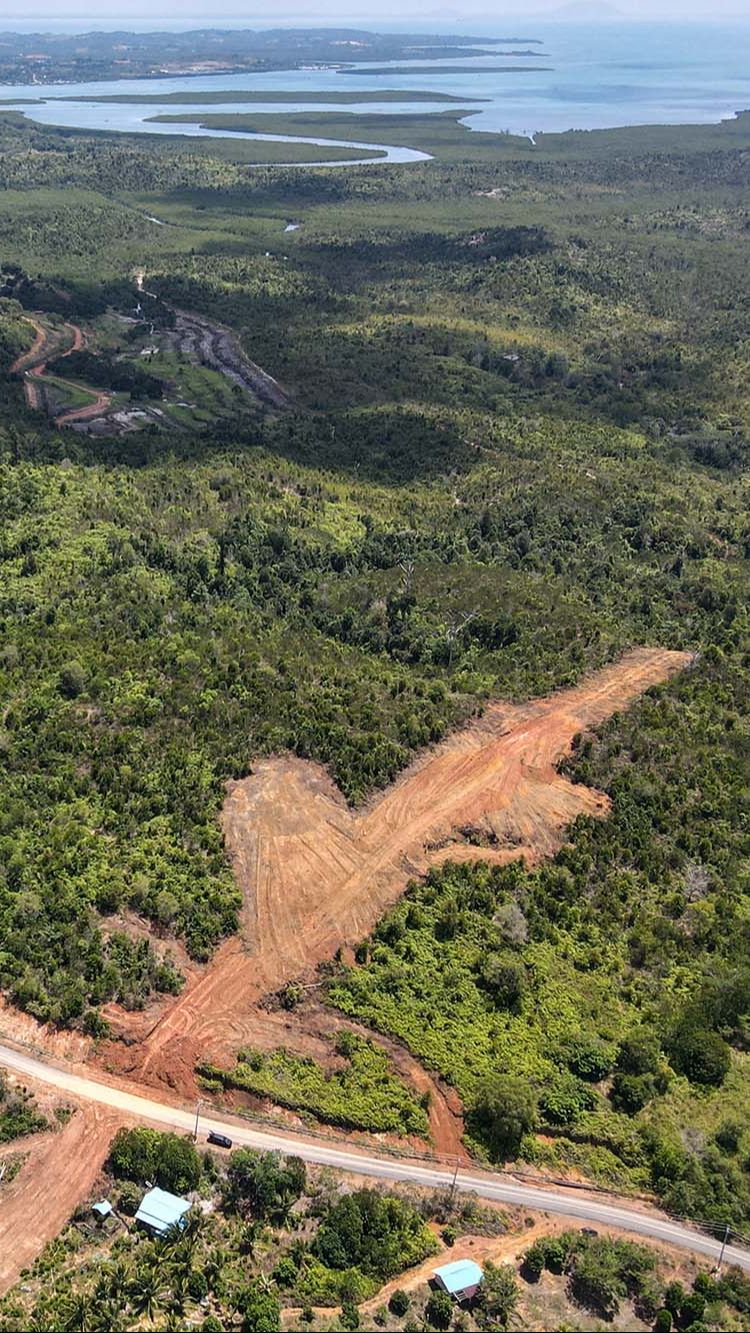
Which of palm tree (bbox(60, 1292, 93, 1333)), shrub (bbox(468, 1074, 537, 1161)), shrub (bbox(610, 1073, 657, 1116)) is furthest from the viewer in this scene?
shrub (bbox(610, 1073, 657, 1116))

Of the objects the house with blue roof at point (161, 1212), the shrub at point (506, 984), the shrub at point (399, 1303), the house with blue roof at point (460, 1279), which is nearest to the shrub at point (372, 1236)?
the shrub at point (399, 1303)

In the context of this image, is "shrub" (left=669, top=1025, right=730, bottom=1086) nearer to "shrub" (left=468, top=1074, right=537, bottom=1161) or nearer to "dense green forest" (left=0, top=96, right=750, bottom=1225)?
"dense green forest" (left=0, top=96, right=750, bottom=1225)

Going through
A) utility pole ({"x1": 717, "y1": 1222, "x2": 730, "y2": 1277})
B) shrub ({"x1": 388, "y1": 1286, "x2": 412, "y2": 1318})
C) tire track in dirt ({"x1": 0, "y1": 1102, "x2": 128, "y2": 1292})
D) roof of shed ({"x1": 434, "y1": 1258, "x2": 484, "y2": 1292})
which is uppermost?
tire track in dirt ({"x1": 0, "y1": 1102, "x2": 128, "y2": 1292})

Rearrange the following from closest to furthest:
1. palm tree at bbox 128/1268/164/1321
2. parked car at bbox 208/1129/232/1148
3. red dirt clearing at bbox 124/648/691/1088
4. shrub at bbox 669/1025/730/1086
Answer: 1. palm tree at bbox 128/1268/164/1321
2. parked car at bbox 208/1129/232/1148
3. shrub at bbox 669/1025/730/1086
4. red dirt clearing at bbox 124/648/691/1088

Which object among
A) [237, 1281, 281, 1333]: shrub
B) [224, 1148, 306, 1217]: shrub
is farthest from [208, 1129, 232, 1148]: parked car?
[237, 1281, 281, 1333]: shrub

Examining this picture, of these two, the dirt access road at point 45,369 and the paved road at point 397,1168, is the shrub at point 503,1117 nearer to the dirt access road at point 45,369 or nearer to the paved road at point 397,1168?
the paved road at point 397,1168

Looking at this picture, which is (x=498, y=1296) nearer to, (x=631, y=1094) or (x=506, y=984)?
(x=631, y=1094)

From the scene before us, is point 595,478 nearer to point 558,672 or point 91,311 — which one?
point 558,672

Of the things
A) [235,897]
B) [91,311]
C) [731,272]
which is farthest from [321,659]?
[731,272]
